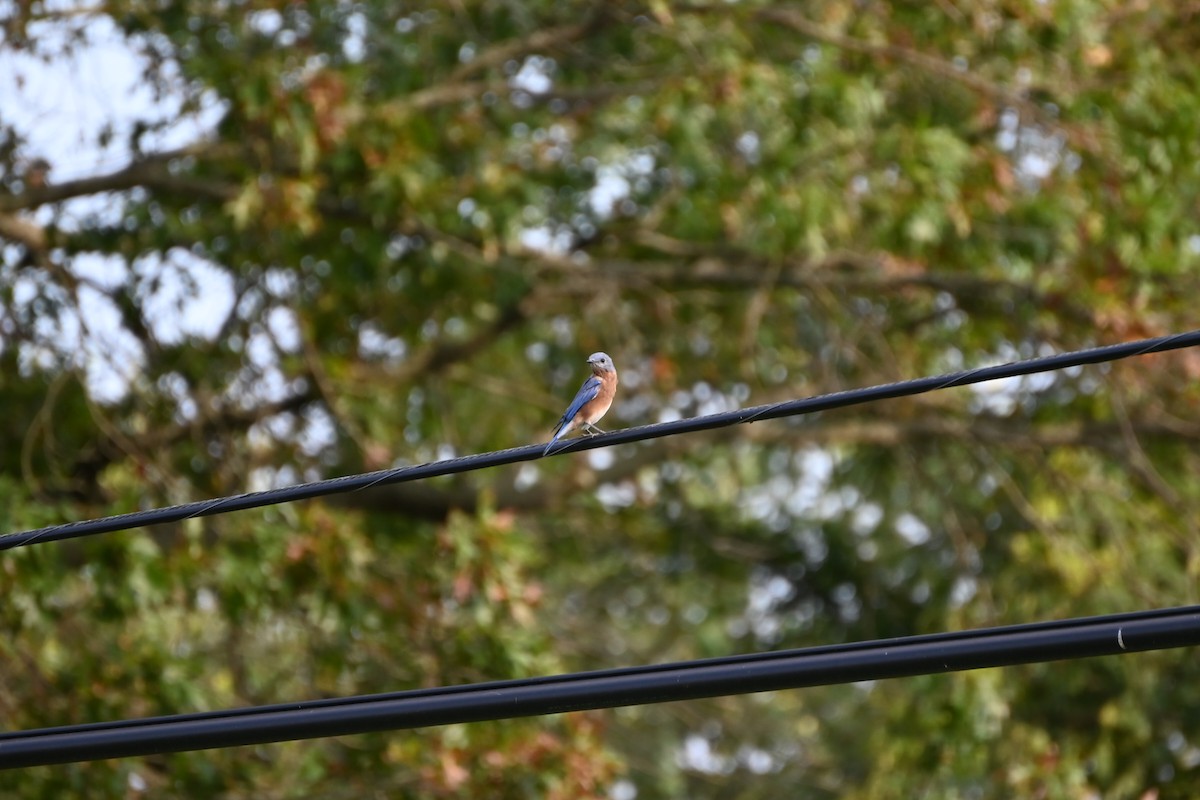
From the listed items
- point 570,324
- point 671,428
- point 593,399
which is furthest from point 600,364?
point 570,324

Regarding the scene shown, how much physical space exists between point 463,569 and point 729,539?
4.94 meters

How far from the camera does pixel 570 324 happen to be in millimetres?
13484

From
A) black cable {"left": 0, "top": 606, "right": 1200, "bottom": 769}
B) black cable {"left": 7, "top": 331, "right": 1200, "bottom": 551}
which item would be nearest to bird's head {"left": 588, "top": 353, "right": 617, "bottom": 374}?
black cable {"left": 7, "top": 331, "right": 1200, "bottom": 551}

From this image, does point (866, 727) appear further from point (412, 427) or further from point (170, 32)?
point (170, 32)

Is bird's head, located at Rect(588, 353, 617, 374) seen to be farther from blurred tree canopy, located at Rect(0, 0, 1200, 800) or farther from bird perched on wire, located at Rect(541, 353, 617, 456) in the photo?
blurred tree canopy, located at Rect(0, 0, 1200, 800)

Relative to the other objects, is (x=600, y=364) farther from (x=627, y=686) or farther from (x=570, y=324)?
(x=570, y=324)

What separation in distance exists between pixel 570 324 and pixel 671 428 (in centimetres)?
933

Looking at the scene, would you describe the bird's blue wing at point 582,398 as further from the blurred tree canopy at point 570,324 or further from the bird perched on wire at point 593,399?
the blurred tree canopy at point 570,324

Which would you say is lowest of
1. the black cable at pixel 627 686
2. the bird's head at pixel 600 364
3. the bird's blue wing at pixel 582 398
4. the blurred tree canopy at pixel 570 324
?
the blurred tree canopy at pixel 570 324

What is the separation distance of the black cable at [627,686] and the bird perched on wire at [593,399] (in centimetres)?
260

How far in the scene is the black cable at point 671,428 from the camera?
159 inches

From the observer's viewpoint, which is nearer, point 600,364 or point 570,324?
point 600,364

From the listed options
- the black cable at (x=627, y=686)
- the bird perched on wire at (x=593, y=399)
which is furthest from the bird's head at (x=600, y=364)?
the black cable at (x=627, y=686)

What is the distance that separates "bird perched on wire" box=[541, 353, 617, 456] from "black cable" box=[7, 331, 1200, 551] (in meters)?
2.06
